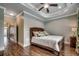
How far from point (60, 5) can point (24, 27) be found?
3.02ft

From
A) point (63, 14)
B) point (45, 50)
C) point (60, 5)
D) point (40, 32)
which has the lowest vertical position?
point (45, 50)

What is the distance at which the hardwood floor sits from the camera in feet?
7.61

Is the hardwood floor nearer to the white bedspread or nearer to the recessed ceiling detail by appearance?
the white bedspread

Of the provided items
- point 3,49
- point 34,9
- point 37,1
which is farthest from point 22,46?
point 37,1

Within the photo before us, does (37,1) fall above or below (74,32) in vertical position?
above

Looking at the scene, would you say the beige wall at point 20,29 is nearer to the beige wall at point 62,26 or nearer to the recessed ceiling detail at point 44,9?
the recessed ceiling detail at point 44,9

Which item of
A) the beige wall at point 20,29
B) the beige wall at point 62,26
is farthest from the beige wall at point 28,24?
the beige wall at point 62,26

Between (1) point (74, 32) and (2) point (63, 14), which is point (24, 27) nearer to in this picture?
(2) point (63, 14)

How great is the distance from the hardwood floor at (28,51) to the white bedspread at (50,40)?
0.14 meters

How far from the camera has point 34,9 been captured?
93.3 inches

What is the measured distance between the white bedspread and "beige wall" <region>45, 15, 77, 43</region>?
12cm

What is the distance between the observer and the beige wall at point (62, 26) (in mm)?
2332

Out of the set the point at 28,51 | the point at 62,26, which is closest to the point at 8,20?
the point at 28,51

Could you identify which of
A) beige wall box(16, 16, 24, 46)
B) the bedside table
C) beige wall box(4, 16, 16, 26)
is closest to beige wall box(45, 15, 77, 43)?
the bedside table
